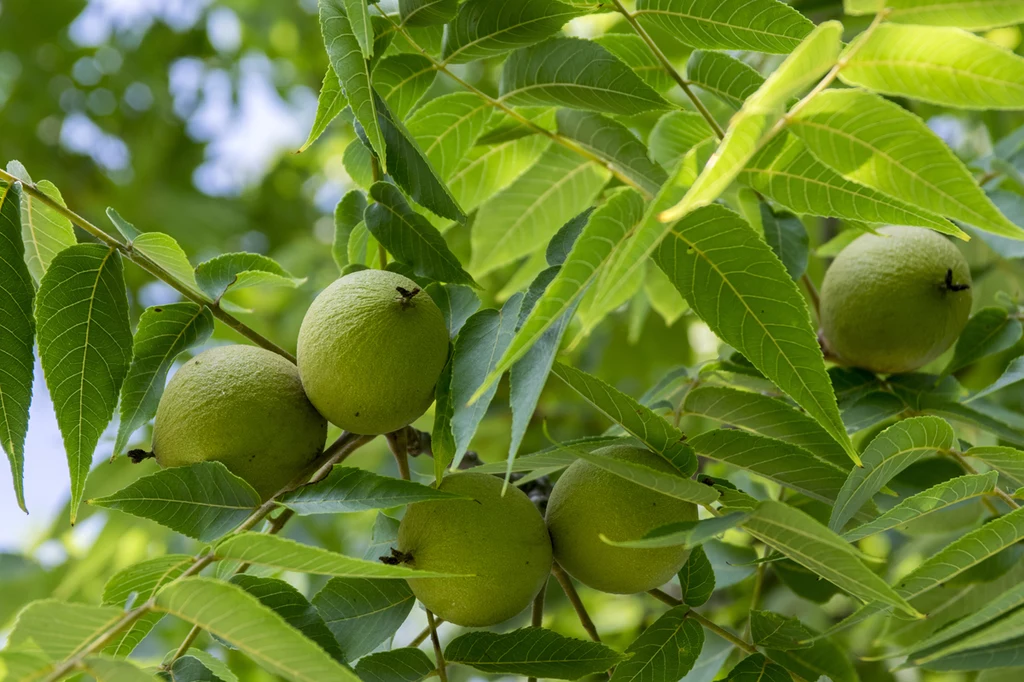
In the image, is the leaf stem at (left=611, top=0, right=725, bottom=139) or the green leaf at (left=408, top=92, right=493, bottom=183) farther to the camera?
the green leaf at (left=408, top=92, right=493, bottom=183)

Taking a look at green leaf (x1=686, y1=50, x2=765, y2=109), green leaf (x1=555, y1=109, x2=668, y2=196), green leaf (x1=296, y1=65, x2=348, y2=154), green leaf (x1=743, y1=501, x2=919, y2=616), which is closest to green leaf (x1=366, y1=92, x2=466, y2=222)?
green leaf (x1=296, y1=65, x2=348, y2=154)

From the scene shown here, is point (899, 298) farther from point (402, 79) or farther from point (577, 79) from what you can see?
point (402, 79)

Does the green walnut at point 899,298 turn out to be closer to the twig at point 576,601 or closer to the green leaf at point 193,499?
the twig at point 576,601

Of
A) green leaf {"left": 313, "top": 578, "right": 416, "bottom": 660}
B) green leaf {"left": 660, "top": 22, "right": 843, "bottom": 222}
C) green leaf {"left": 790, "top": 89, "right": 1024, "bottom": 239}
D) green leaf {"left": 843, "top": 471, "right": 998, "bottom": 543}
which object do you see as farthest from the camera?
green leaf {"left": 313, "top": 578, "right": 416, "bottom": 660}

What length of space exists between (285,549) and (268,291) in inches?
172

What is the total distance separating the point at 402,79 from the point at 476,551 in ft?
3.01

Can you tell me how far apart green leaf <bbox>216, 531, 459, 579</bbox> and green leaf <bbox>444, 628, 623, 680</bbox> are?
41cm

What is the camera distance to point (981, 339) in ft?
7.14

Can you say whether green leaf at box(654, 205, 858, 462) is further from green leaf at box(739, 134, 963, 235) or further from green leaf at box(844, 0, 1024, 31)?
green leaf at box(844, 0, 1024, 31)

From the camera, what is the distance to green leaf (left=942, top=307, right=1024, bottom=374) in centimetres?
214

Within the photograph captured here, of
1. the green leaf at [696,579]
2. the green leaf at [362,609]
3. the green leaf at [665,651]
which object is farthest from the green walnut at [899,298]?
the green leaf at [362,609]

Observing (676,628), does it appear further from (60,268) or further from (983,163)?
(983,163)

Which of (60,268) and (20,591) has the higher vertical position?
(60,268)

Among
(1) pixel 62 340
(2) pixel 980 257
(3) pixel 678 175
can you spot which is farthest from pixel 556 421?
(3) pixel 678 175
